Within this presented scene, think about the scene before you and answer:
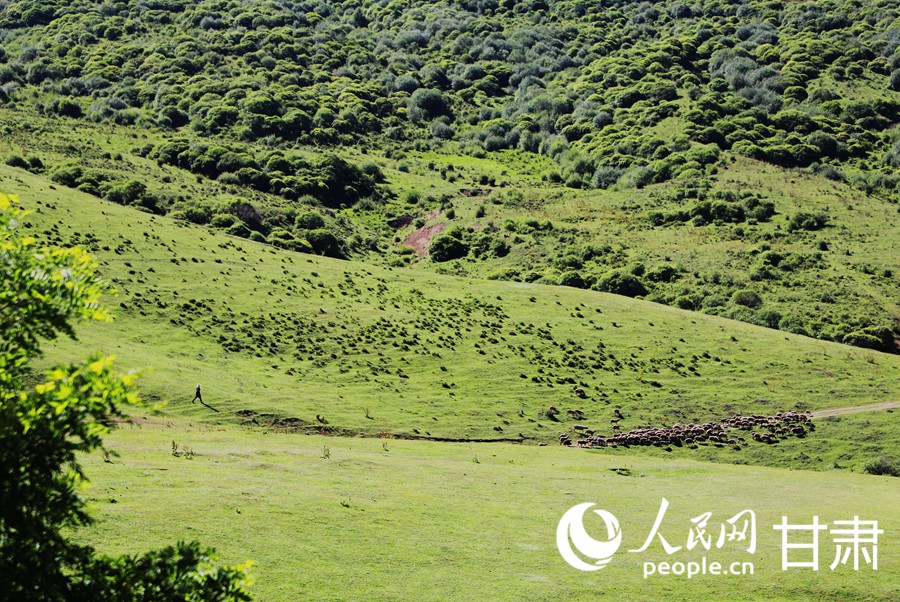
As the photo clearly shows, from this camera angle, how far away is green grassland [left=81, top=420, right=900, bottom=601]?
22.4 meters

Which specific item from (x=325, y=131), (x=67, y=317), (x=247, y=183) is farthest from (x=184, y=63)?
(x=67, y=317)

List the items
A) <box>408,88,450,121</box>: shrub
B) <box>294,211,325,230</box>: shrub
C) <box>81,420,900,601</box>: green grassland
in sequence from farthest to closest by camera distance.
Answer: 1. <box>408,88,450,121</box>: shrub
2. <box>294,211,325,230</box>: shrub
3. <box>81,420,900,601</box>: green grassland

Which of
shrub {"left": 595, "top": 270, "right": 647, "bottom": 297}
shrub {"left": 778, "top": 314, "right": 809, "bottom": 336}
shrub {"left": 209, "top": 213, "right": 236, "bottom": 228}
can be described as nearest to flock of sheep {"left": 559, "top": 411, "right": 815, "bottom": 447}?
shrub {"left": 778, "top": 314, "right": 809, "bottom": 336}

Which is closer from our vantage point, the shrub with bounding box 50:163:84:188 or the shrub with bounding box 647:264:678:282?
the shrub with bounding box 647:264:678:282

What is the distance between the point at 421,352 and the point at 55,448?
48.3 metres

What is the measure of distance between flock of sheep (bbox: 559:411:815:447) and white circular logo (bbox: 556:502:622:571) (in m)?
19.6

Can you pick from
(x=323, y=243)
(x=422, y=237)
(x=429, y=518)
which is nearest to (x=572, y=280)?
(x=323, y=243)

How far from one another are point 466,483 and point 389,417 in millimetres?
15464

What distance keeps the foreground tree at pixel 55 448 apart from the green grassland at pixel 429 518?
909 centimetres

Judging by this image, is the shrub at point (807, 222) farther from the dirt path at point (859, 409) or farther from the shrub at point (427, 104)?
the shrub at point (427, 104)

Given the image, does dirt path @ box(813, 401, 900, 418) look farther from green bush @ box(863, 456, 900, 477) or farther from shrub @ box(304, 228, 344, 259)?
shrub @ box(304, 228, 344, 259)

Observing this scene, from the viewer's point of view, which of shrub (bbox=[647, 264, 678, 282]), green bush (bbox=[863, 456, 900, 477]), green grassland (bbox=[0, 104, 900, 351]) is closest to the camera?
green bush (bbox=[863, 456, 900, 477])

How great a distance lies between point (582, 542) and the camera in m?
26.4

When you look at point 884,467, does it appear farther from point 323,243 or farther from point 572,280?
point 323,243
